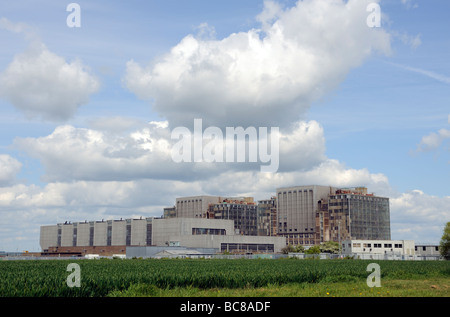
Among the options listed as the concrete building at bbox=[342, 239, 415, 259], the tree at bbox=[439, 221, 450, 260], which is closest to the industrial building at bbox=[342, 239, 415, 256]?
the concrete building at bbox=[342, 239, 415, 259]

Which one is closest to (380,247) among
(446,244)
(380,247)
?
(380,247)

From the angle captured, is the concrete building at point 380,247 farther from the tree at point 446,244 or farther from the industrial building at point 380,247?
the tree at point 446,244

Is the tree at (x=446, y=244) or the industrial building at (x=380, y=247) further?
the industrial building at (x=380, y=247)

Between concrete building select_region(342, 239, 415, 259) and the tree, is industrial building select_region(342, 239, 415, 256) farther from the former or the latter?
the tree

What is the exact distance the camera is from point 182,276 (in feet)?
125

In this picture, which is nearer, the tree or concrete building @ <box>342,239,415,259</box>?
the tree

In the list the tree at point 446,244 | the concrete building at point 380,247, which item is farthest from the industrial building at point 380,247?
the tree at point 446,244

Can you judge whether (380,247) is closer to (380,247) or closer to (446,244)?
(380,247)
